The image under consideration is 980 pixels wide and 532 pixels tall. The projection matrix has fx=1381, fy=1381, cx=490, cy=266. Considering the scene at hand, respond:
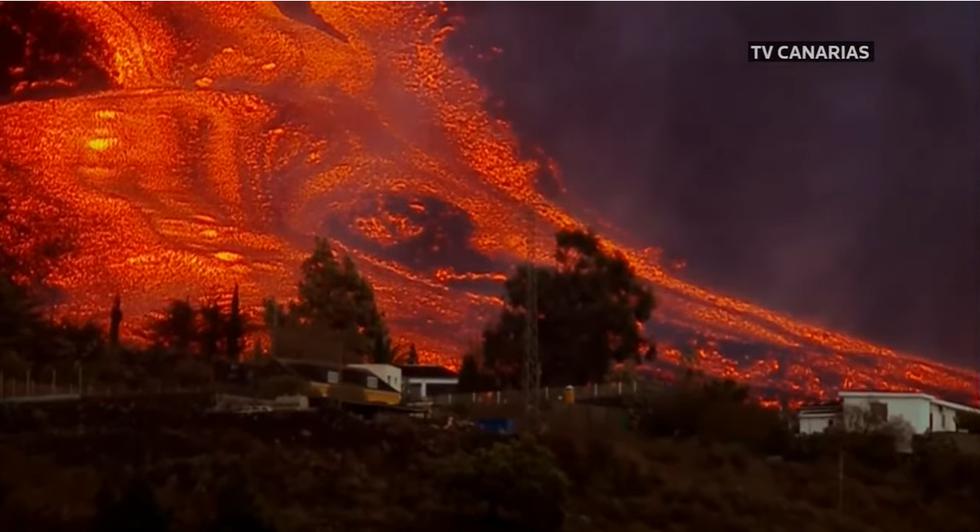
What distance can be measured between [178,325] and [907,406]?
2368 cm

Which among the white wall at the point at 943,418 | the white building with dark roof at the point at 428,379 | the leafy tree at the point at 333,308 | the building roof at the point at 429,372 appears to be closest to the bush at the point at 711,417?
the white wall at the point at 943,418

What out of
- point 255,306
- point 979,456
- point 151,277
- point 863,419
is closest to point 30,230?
point 151,277

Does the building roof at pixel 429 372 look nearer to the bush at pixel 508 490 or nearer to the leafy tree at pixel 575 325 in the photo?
the leafy tree at pixel 575 325

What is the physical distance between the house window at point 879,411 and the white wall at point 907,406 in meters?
0.16

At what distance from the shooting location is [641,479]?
101 feet

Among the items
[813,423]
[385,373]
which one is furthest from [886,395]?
[385,373]

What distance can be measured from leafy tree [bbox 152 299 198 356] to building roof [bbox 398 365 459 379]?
12526 mm

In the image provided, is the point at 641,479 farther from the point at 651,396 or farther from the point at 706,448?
the point at 651,396

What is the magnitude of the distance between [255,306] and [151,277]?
4.58 m

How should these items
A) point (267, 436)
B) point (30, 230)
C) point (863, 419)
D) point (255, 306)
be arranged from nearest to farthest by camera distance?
1. point (267, 436)
2. point (863, 419)
3. point (30, 230)
4. point (255, 306)

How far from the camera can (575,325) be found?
49062 mm

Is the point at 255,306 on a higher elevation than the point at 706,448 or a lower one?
higher

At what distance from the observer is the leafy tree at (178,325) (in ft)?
148

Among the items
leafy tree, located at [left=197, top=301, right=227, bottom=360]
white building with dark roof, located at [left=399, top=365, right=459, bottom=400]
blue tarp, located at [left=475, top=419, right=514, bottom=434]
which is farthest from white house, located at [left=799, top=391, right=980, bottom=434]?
leafy tree, located at [left=197, top=301, right=227, bottom=360]
